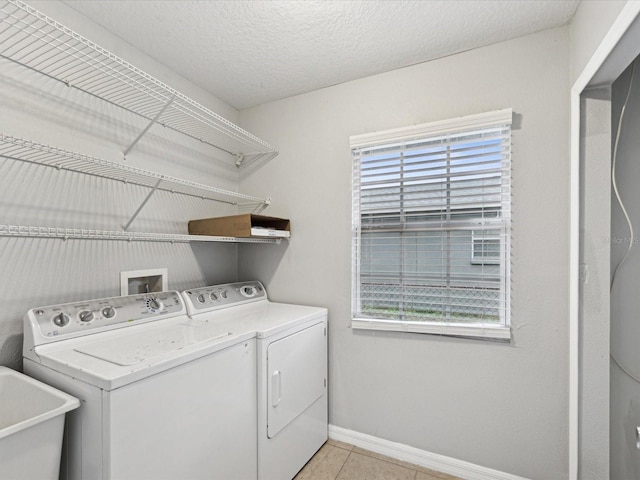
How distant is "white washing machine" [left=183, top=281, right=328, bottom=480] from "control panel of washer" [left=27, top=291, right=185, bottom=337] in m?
0.15

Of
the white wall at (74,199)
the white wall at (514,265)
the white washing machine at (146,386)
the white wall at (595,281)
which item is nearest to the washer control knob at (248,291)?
the white wall at (514,265)

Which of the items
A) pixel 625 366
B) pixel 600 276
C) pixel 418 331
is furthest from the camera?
pixel 418 331

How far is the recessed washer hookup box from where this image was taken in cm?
195

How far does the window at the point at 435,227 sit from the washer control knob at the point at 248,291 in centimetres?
75

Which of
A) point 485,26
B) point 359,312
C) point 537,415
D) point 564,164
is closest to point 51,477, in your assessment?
point 359,312

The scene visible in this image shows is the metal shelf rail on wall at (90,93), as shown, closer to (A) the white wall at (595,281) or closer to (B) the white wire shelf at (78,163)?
(B) the white wire shelf at (78,163)

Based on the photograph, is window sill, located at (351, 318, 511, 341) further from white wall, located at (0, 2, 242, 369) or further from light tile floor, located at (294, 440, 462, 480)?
white wall, located at (0, 2, 242, 369)

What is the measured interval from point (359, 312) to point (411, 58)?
162 cm

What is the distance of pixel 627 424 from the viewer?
1310 millimetres

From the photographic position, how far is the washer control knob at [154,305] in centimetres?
Result: 167

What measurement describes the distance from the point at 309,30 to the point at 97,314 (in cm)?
176

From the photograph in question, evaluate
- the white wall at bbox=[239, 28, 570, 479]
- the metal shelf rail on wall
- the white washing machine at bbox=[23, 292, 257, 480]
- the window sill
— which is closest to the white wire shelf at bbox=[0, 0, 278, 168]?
the metal shelf rail on wall

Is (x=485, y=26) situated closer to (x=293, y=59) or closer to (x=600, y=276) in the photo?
(x=293, y=59)

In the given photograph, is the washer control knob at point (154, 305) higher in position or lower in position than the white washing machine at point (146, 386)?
higher
